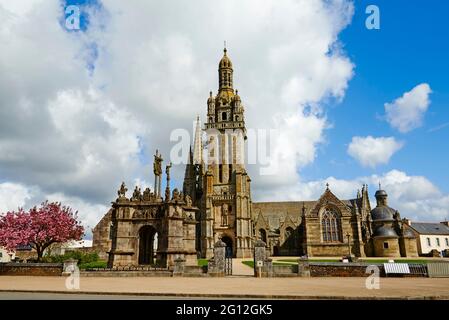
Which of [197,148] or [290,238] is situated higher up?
[197,148]

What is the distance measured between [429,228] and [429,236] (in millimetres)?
2739

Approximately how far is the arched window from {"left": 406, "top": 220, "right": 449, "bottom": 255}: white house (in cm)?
2424

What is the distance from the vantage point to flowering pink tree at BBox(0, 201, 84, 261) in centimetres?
2889

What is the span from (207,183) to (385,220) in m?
29.7

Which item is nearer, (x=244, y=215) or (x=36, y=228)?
(x=36, y=228)

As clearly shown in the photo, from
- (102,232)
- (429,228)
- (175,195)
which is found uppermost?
(175,195)

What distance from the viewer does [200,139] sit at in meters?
75.4

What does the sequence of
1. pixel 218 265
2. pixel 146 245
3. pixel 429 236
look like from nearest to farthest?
1. pixel 218 265
2. pixel 146 245
3. pixel 429 236

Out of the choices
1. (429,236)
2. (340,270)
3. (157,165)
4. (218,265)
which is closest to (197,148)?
(157,165)

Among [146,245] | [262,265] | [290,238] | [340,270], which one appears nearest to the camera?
[340,270]

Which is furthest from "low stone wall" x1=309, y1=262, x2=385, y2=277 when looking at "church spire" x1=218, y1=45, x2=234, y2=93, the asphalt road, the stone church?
"church spire" x1=218, y1=45, x2=234, y2=93

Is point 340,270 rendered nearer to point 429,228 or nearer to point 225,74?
point 225,74

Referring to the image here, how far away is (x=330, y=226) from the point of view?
5259cm
